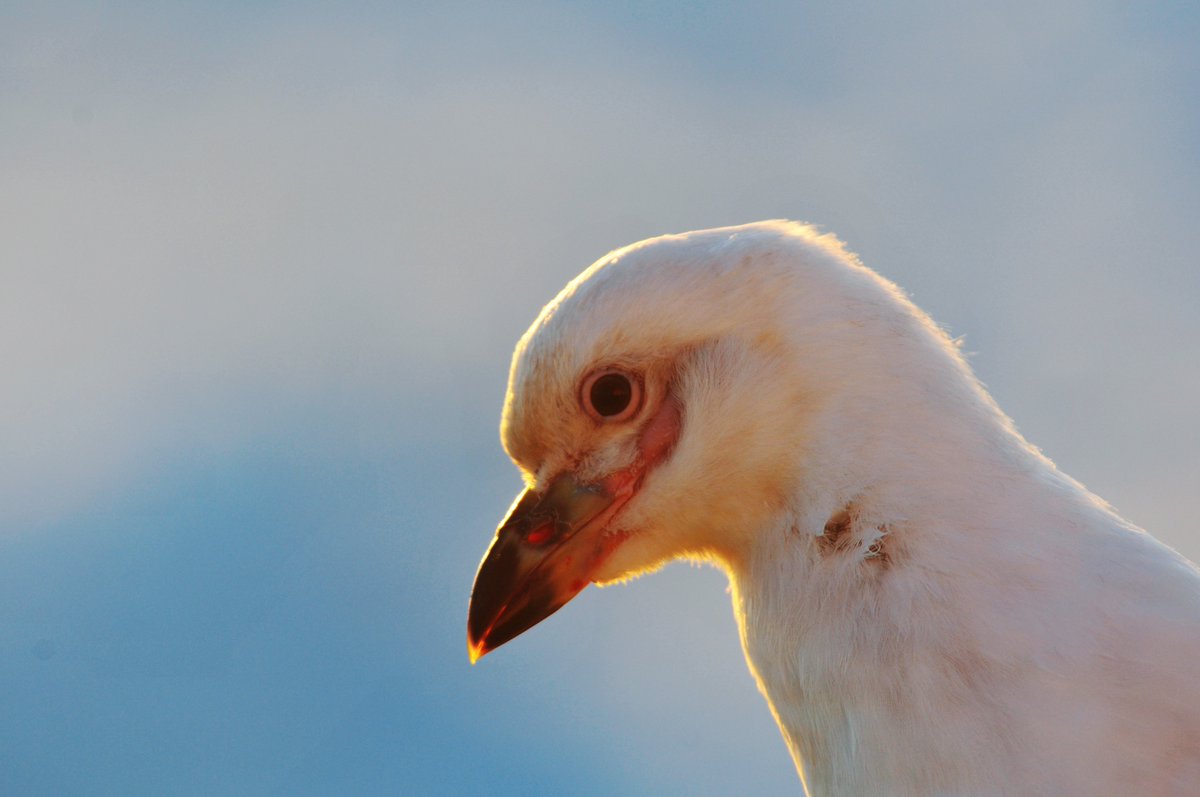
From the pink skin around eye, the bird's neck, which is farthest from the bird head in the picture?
the bird's neck

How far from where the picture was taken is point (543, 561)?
388 centimetres

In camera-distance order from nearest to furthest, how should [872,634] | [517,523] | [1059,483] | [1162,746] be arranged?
[1162,746], [872,634], [1059,483], [517,523]

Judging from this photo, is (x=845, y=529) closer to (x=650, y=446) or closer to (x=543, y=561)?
(x=650, y=446)

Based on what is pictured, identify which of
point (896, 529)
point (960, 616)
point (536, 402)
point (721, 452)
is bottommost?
point (960, 616)

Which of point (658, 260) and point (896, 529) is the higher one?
point (658, 260)

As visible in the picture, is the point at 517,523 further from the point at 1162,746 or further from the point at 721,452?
the point at 1162,746

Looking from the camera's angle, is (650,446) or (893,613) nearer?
(893,613)

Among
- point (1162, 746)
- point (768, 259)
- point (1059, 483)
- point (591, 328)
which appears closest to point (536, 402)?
point (591, 328)

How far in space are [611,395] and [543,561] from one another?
0.50 m

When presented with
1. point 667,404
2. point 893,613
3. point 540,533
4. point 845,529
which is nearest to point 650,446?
point 667,404

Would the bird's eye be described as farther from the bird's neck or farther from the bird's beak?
the bird's neck

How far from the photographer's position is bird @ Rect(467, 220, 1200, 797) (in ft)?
9.47

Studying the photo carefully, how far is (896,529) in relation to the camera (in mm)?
3102

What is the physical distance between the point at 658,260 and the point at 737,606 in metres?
0.90
